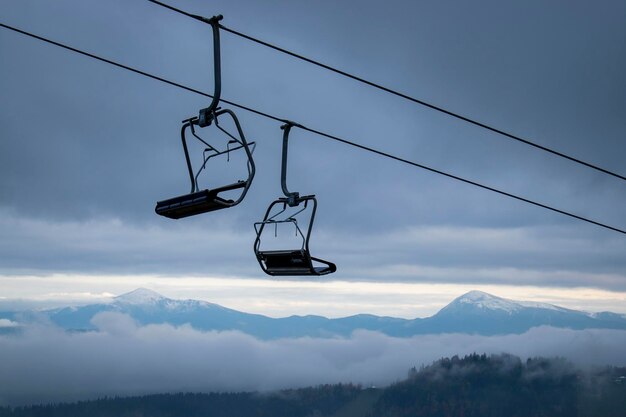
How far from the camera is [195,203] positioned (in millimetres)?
12500

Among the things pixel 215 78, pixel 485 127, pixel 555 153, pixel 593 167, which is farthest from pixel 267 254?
pixel 593 167

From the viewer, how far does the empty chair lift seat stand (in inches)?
488

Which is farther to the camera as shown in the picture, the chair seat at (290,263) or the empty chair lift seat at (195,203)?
the chair seat at (290,263)

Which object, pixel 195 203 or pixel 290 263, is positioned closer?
pixel 195 203

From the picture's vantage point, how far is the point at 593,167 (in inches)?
706

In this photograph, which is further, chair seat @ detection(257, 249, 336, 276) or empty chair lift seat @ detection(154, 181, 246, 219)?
chair seat @ detection(257, 249, 336, 276)

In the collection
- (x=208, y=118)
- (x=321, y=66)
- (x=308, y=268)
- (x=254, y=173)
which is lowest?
(x=308, y=268)

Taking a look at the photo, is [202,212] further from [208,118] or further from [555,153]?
[555,153]

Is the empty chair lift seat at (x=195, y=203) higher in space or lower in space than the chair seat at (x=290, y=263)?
higher

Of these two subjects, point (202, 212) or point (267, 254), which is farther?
point (267, 254)

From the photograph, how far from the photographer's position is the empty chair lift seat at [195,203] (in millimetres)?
12406

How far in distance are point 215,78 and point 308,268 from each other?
3488mm

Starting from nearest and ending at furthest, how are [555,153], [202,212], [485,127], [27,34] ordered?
[202,212], [27,34], [485,127], [555,153]

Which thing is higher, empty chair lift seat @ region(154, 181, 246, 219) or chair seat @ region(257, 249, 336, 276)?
empty chair lift seat @ region(154, 181, 246, 219)
